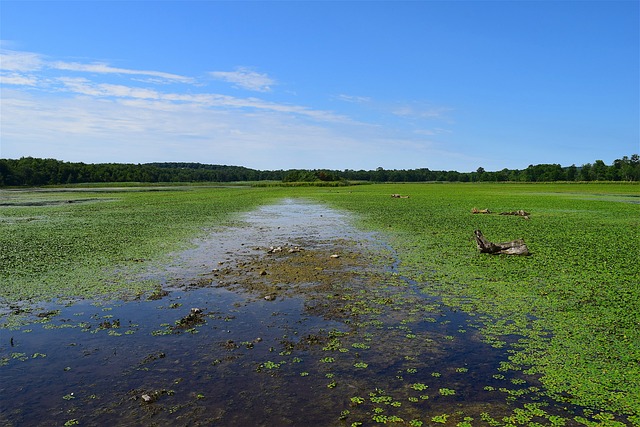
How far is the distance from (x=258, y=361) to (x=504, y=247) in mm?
11374

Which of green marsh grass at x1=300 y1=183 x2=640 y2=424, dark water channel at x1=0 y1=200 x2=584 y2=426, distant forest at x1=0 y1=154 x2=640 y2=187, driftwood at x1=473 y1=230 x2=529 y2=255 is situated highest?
distant forest at x1=0 y1=154 x2=640 y2=187

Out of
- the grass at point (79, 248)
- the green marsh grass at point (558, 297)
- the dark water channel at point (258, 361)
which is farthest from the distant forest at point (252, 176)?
the dark water channel at point (258, 361)

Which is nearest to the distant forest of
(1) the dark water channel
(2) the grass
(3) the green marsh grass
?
(2) the grass

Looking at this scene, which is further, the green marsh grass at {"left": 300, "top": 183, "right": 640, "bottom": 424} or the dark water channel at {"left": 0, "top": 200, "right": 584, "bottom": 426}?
the green marsh grass at {"left": 300, "top": 183, "right": 640, "bottom": 424}

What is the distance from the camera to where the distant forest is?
11394 centimetres

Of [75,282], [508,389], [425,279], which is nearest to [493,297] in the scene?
[425,279]

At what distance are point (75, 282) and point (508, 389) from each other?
10.7 meters

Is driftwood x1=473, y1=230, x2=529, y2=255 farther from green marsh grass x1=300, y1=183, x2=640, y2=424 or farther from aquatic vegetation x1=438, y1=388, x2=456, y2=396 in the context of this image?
aquatic vegetation x1=438, y1=388, x2=456, y2=396

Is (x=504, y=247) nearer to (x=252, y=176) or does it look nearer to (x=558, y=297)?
(x=558, y=297)

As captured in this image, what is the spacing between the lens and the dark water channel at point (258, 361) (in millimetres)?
5344

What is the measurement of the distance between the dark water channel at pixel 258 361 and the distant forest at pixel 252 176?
350ft

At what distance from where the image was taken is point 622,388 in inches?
229

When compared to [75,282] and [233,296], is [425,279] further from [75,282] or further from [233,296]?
[75,282]

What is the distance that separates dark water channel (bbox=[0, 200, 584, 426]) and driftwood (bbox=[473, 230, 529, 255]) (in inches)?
214
